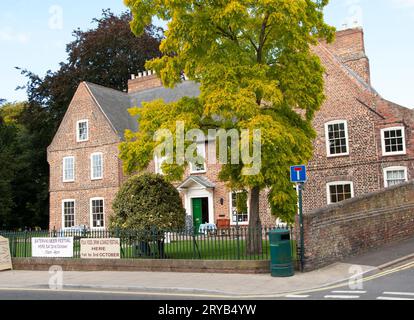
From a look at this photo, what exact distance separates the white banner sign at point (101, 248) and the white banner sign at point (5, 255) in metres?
3.48

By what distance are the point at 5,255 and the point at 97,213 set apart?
1396 centimetres

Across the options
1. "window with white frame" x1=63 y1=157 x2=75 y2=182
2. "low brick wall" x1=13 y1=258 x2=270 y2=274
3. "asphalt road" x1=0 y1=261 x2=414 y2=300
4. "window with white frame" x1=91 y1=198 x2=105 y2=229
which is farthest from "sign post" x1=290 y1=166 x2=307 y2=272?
"window with white frame" x1=63 y1=157 x2=75 y2=182

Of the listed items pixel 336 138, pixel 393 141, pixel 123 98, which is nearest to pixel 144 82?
pixel 123 98

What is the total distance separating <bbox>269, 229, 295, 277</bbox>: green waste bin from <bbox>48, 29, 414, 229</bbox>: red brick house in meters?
12.6

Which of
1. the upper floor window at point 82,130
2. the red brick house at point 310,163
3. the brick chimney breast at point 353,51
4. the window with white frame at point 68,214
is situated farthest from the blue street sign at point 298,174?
the window with white frame at point 68,214

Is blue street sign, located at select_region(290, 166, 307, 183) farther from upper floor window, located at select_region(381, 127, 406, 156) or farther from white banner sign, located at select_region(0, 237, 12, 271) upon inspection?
upper floor window, located at select_region(381, 127, 406, 156)

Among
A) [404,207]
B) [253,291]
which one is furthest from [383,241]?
[253,291]

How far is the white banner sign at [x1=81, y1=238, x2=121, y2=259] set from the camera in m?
15.8

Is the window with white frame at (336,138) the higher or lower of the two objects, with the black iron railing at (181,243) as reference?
higher

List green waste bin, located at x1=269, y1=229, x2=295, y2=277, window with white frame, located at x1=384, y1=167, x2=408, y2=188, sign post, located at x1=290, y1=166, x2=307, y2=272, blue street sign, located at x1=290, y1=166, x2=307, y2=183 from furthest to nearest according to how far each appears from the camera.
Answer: window with white frame, located at x1=384, y1=167, x2=408, y2=188, blue street sign, located at x1=290, y1=166, x2=307, y2=183, sign post, located at x1=290, y1=166, x2=307, y2=272, green waste bin, located at x1=269, y1=229, x2=295, y2=277

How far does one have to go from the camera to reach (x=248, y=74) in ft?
51.2

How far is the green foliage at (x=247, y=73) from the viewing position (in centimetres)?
1477

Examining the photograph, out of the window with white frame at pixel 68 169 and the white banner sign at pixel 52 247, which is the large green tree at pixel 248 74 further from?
the window with white frame at pixel 68 169

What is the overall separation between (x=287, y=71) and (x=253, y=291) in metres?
8.14
